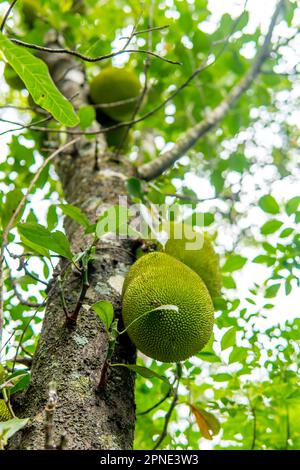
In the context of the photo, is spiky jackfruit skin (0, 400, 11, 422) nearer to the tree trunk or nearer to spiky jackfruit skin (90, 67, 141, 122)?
the tree trunk

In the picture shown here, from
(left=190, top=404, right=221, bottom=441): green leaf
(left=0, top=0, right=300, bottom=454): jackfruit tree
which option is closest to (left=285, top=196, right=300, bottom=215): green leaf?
(left=0, top=0, right=300, bottom=454): jackfruit tree

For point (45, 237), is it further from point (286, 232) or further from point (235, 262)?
point (286, 232)

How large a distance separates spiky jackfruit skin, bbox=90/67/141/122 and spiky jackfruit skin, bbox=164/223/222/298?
1.12 m

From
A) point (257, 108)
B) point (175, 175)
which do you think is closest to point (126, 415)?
point (175, 175)

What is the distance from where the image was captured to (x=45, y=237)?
104 centimetres

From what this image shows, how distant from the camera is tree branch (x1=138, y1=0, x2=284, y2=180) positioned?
201cm

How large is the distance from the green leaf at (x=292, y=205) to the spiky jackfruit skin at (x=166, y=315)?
0.57 m

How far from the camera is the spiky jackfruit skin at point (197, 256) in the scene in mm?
1510

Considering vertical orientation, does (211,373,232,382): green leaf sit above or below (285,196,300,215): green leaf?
below

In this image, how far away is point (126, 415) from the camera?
1041 millimetres

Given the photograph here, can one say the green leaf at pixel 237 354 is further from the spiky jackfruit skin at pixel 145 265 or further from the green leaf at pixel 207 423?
the spiky jackfruit skin at pixel 145 265

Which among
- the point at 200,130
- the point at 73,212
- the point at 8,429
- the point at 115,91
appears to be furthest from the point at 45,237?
the point at 115,91

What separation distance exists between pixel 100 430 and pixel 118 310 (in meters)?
0.37
